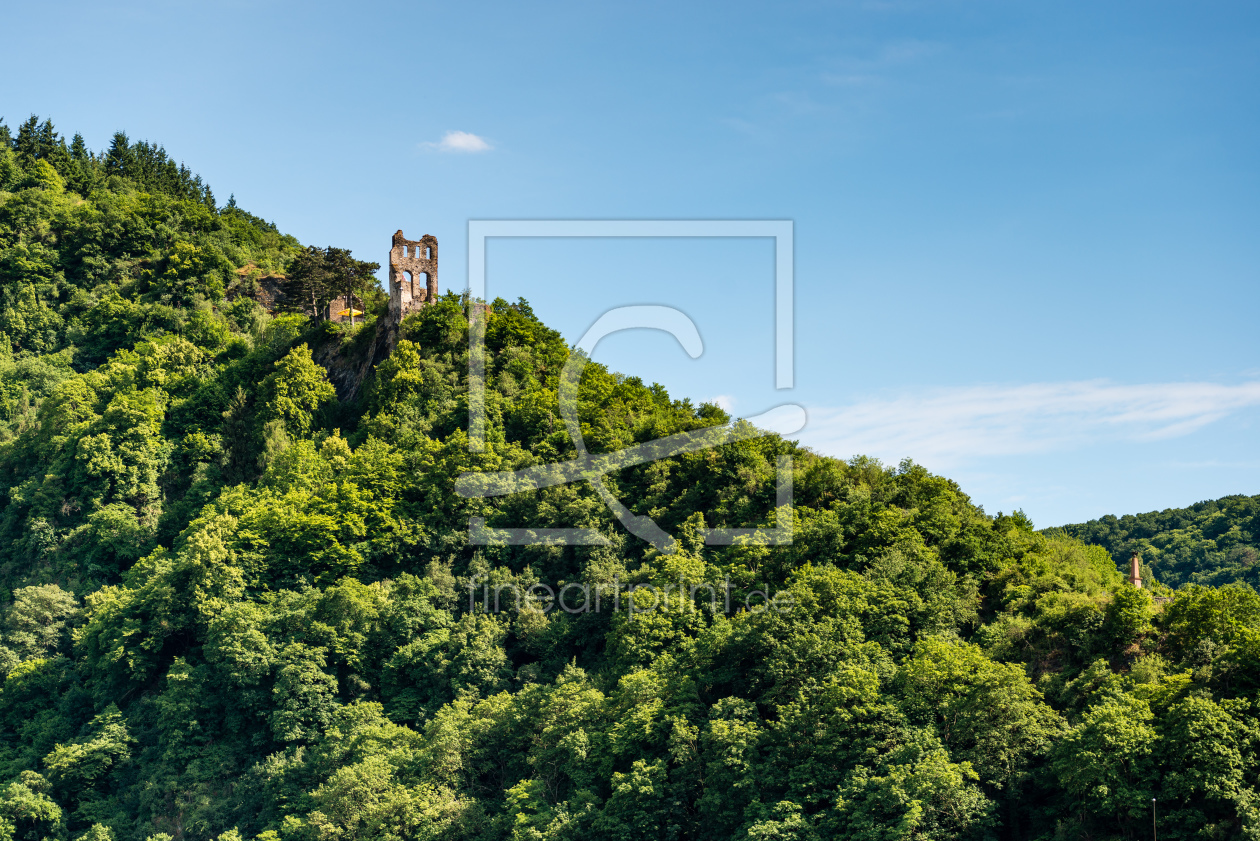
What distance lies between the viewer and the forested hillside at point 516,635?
145 ft

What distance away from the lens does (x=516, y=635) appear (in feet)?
203

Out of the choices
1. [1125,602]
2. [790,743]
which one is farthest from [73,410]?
[1125,602]

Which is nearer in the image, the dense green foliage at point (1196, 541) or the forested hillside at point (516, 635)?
the forested hillside at point (516, 635)

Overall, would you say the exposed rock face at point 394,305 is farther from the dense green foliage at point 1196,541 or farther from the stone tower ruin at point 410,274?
the dense green foliage at point 1196,541

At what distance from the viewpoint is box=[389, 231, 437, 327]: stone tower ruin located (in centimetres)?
7881

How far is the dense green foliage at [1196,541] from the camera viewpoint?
84188mm

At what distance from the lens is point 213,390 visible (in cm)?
8038

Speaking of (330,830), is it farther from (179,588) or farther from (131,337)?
(131,337)

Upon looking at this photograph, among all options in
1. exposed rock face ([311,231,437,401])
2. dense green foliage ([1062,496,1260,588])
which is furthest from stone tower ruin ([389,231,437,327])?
dense green foliage ([1062,496,1260,588])

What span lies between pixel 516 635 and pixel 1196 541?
181 ft

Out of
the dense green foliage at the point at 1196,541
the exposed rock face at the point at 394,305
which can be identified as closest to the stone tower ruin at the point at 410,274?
the exposed rock face at the point at 394,305

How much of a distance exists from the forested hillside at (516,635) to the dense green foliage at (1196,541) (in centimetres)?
2839

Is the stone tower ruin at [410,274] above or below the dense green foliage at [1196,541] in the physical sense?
above

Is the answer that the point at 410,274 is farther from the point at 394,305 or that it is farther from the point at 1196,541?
the point at 1196,541
